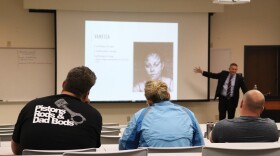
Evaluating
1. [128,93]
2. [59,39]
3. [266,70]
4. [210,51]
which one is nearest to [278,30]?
[266,70]

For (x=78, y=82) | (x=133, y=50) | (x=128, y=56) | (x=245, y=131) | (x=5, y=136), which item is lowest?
(x=5, y=136)

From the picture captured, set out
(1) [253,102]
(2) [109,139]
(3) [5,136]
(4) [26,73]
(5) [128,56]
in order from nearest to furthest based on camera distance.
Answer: (1) [253,102]
(2) [109,139]
(3) [5,136]
(4) [26,73]
(5) [128,56]

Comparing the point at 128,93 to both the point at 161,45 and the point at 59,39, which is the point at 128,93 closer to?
the point at 161,45

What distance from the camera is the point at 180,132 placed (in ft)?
10.2

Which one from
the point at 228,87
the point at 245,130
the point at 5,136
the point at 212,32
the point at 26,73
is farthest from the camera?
the point at 212,32

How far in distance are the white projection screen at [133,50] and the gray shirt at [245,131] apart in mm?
4877

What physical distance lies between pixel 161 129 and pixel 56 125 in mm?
890

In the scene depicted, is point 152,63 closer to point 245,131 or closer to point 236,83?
point 236,83

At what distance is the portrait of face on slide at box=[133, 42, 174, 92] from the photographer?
8.04m

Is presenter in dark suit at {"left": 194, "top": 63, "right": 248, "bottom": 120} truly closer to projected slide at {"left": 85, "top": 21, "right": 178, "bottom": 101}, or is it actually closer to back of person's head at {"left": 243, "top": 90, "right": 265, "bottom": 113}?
projected slide at {"left": 85, "top": 21, "right": 178, "bottom": 101}

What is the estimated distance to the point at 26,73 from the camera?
7797 millimetres

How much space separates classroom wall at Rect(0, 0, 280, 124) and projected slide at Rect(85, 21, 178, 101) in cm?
37

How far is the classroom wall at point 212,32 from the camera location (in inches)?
303

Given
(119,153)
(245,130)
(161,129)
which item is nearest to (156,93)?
(161,129)
